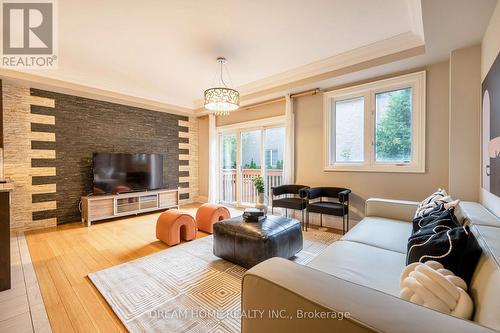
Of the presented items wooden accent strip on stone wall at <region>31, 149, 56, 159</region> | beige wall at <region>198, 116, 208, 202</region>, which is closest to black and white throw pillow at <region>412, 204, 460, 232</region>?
beige wall at <region>198, 116, 208, 202</region>

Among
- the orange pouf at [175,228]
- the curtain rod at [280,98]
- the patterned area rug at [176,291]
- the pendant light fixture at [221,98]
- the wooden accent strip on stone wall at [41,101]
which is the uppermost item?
the curtain rod at [280,98]

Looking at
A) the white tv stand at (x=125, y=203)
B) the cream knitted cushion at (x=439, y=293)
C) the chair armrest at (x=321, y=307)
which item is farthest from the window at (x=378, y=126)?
the white tv stand at (x=125, y=203)

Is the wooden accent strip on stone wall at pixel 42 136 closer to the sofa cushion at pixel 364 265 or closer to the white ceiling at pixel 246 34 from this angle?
the white ceiling at pixel 246 34

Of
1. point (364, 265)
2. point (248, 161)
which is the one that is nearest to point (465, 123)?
point (364, 265)

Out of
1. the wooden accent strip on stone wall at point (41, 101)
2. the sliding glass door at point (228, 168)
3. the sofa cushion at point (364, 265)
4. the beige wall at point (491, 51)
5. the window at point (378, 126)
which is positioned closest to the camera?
the sofa cushion at point (364, 265)

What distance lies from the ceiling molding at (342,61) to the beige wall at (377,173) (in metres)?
0.50

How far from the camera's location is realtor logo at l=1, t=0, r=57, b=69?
2.25 metres

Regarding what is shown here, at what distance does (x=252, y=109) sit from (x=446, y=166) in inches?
139

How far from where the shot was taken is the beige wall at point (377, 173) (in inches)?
111

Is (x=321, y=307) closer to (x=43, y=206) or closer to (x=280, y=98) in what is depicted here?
(x=280, y=98)

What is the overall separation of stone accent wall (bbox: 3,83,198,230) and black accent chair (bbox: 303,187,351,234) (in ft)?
12.6

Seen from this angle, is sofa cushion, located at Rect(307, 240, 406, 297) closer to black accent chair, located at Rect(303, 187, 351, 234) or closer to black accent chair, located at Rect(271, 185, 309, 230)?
black accent chair, located at Rect(303, 187, 351, 234)

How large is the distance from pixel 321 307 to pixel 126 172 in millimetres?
4605

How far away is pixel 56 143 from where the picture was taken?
12.5 ft
